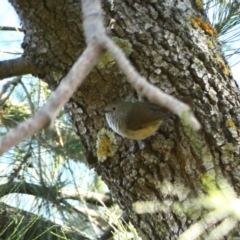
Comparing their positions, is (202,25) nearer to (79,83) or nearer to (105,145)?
(105,145)

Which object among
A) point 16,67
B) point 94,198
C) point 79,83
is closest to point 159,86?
point 16,67

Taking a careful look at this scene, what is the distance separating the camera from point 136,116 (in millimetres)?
1575

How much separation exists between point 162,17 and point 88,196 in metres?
1.18

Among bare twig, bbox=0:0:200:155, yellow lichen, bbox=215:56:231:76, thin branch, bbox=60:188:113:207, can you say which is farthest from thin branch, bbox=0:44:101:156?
thin branch, bbox=60:188:113:207

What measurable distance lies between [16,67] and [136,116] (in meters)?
0.32

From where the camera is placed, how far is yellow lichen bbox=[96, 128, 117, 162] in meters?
1.45

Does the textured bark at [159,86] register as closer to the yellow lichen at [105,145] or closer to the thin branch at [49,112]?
the yellow lichen at [105,145]

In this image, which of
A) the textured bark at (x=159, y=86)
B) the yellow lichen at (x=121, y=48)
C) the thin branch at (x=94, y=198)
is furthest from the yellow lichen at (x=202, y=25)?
the thin branch at (x=94, y=198)

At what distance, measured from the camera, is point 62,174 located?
225cm

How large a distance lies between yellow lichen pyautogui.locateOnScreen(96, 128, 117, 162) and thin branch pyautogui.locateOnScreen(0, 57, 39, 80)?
23 centimetres

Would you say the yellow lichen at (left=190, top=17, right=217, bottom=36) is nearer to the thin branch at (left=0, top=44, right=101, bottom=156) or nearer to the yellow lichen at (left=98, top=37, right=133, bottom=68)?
the yellow lichen at (left=98, top=37, right=133, bottom=68)

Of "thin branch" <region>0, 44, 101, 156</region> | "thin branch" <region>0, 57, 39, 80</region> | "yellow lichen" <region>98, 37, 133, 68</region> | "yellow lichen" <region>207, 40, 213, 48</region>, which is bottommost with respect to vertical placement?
"thin branch" <region>0, 44, 101, 156</region>

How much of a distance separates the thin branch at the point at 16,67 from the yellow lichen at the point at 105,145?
0.76 ft

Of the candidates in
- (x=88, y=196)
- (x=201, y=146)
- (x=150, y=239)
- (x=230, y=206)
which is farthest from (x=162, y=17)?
(x=88, y=196)
